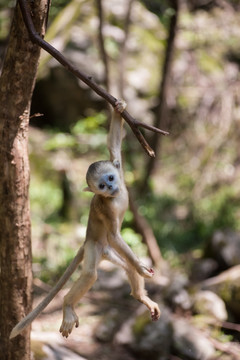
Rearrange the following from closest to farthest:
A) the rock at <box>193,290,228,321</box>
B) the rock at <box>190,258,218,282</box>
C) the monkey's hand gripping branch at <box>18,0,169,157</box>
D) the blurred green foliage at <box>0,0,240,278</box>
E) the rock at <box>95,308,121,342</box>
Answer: the monkey's hand gripping branch at <box>18,0,169,157</box>
the rock at <box>95,308,121,342</box>
the rock at <box>193,290,228,321</box>
the rock at <box>190,258,218,282</box>
the blurred green foliage at <box>0,0,240,278</box>

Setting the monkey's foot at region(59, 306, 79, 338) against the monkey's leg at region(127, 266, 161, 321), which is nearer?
the monkey's foot at region(59, 306, 79, 338)

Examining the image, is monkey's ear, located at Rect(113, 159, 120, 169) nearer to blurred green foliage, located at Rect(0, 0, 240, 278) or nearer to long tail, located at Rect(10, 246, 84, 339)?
long tail, located at Rect(10, 246, 84, 339)

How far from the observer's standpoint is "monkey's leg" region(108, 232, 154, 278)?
8.11 feet

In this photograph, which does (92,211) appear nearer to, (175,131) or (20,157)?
(20,157)

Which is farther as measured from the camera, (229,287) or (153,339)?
(229,287)

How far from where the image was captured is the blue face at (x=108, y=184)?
2391 mm

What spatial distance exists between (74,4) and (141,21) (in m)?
5.00

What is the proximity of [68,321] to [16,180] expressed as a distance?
91 cm

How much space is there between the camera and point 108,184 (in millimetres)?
2398

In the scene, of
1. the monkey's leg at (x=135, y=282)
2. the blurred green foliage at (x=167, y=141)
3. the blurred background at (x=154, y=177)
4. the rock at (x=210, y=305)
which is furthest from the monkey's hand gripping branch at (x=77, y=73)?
the rock at (x=210, y=305)

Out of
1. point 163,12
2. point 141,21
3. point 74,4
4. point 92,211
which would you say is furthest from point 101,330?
point 141,21

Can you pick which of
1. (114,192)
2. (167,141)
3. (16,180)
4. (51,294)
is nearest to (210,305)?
(51,294)

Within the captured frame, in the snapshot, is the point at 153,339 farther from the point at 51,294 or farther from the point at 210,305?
the point at 51,294

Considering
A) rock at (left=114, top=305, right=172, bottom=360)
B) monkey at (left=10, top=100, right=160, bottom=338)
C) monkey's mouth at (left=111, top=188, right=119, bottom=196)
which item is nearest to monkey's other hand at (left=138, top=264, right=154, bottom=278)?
monkey at (left=10, top=100, right=160, bottom=338)
